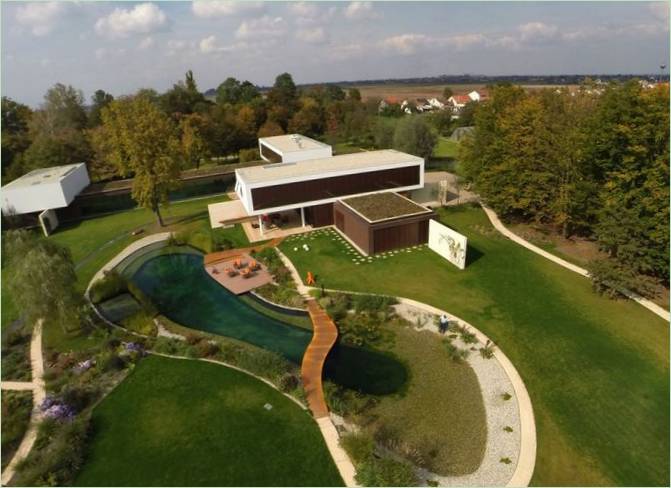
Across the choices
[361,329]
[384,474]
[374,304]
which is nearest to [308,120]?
[374,304]

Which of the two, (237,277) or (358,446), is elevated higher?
(358,446)

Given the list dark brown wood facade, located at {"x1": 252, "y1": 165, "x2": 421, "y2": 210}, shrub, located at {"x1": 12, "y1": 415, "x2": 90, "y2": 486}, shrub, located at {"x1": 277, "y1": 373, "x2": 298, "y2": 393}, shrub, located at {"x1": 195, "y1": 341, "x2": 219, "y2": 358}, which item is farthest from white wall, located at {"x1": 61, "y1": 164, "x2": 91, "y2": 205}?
shrub, located at {"x1": 277, "y1": 373, "x2": 298, "y2": 393}

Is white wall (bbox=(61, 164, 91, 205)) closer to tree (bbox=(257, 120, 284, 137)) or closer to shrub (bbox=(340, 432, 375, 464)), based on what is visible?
tree (bbox=(257, 120, 284, 137))

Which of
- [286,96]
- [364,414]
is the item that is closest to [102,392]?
[364,414]

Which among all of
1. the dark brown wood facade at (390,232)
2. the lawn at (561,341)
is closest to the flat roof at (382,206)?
the dark brown wood facade at (390,232)

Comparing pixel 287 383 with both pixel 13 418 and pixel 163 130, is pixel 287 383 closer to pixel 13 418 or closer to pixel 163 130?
pixel 13 418

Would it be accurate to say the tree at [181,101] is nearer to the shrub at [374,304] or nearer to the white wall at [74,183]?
the white wall at [74,183]
